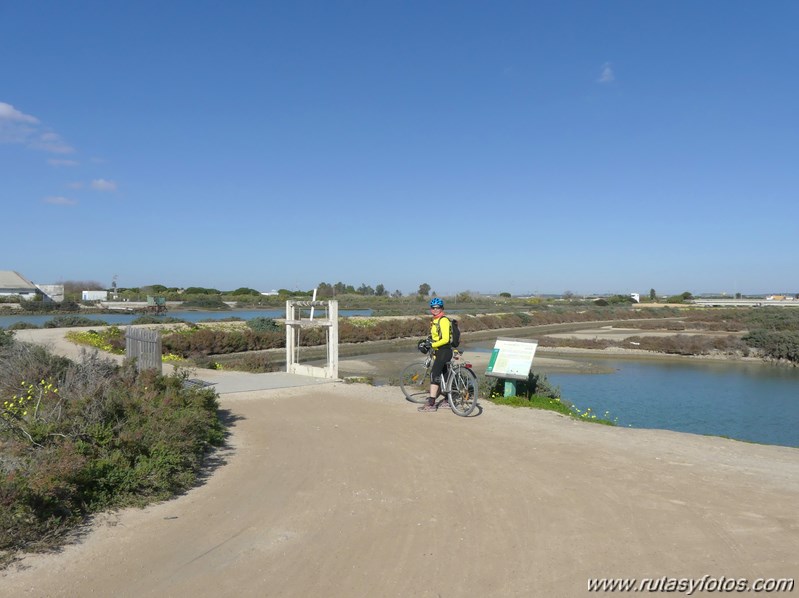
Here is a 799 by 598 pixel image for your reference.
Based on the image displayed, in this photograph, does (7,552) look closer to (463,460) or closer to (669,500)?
(463,460)

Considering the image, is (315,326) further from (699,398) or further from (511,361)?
(699,398)

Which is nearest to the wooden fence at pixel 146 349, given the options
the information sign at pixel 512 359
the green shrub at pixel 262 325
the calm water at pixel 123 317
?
the information sign at pixel 512 359

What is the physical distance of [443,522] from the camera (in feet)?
17.3

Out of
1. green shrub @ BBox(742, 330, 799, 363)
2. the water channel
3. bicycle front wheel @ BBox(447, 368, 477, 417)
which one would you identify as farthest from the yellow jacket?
green shrub @ BBox(742, 330, 799, 363)

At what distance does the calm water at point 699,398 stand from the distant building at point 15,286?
55.8 meters

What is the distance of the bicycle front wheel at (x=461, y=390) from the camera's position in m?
10.4

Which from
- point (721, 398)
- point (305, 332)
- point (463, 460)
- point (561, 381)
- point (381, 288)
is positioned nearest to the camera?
point (463, 460)

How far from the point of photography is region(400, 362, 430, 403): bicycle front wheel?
11.9m

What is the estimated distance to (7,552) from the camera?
4426mm

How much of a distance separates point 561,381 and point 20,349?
17279 millimetres

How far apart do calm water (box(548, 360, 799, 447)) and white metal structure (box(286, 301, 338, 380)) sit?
692cm

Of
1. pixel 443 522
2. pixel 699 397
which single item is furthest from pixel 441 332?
pixel 699 397

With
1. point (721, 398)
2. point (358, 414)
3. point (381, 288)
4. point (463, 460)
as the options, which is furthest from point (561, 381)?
point (381, 288)

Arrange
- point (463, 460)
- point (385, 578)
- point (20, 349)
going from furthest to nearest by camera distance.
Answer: point (20, 349)
point (463, 460)
point (385, 578)
